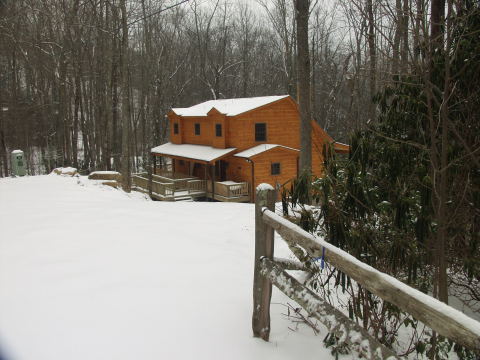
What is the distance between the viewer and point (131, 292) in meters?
4.12

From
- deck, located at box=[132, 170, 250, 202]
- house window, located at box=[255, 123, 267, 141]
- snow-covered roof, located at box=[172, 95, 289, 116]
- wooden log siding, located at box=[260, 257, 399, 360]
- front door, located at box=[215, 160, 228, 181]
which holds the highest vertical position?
snow-covered roof, located at box=[172, 95, 289, 116]

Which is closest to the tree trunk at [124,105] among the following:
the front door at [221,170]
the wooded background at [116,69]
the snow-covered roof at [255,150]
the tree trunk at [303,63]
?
the wooded background at [116,69]

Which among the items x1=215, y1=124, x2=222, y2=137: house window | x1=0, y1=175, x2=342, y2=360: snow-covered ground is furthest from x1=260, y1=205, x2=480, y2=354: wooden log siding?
x1=215, y1=124, x2=222, y2=137: house window

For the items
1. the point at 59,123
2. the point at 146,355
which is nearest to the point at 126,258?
the point at 146,355

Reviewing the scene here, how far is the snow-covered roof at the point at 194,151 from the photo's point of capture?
20839 mm

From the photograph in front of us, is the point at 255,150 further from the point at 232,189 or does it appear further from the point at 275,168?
the point at 232,189

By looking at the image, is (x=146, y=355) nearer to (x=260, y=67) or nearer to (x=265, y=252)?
(x=265, y=252)

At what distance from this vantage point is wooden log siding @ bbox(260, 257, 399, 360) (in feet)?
6.63

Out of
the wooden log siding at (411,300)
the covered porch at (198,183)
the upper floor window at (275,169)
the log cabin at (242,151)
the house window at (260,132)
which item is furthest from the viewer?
the house window at (260,132)

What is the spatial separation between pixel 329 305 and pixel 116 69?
2283 cm

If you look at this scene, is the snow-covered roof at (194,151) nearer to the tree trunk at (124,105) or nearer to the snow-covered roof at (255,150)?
the snow-covered roof at (255,150)

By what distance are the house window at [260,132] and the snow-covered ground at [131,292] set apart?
14528 millimetres

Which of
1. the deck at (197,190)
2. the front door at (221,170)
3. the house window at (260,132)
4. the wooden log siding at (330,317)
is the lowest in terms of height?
the deck at (197,190)

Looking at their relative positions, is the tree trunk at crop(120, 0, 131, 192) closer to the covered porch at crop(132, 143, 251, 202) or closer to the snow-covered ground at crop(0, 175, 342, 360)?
the covered porch at crop(132, 143, 251, 202)
